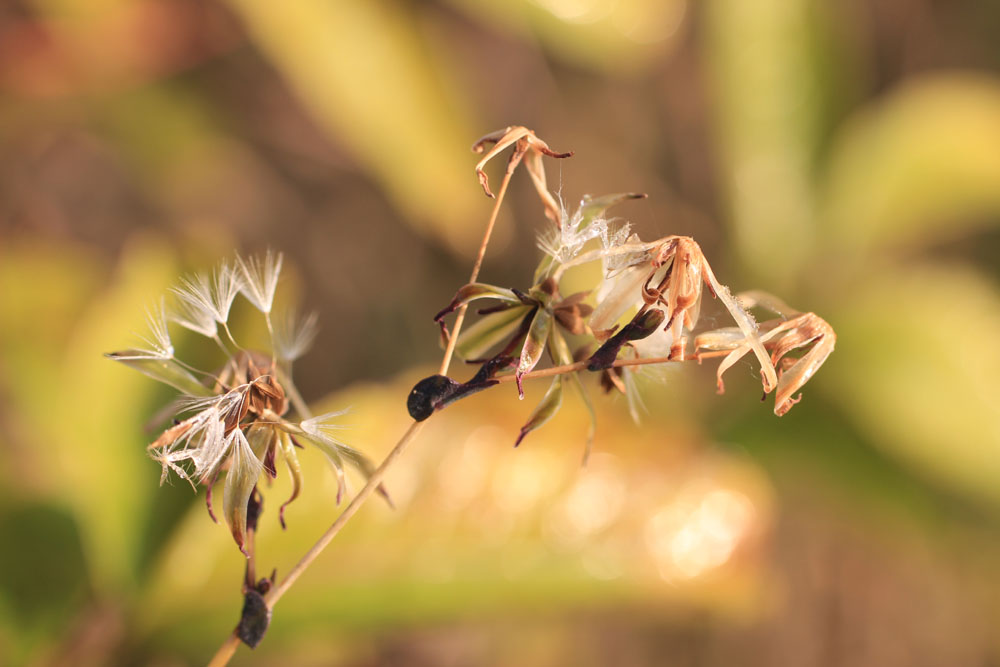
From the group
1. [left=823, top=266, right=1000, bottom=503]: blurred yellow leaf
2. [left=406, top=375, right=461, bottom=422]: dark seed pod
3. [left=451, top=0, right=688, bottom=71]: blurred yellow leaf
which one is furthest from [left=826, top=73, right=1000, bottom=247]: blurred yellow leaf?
[left=406, top=375, right=461, bottom=422]: dark seed pod

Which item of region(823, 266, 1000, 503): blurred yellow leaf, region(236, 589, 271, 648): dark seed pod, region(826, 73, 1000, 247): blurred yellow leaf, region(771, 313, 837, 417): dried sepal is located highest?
region(236, 589, 271, 648): dark seed pod

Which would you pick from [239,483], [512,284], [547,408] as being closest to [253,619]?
[239,483]

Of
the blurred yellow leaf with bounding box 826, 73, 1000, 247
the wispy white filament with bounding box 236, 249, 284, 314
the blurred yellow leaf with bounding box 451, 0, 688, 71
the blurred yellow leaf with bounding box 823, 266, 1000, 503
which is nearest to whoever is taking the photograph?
the wispy white filament with bounding box 236, 249, 284, 314

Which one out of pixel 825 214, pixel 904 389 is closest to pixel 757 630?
pixel 904 389

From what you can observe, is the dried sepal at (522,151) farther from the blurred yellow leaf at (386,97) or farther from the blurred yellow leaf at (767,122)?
the blurred yellow leaf at (767,122)

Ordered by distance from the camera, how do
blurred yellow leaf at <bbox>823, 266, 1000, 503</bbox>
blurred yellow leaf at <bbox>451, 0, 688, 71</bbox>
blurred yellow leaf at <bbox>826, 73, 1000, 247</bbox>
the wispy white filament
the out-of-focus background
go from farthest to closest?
blurred yellow leaf at <bbox>826, 73, 1000, 247</bbox>, blurred yellow leaf at <bbox>451, 0, 688, 71</bbox>, blurred yellow leaf at <bbox>823, 266, 1000, 503</bbox>, the out-of-focus background, the wispy white filament

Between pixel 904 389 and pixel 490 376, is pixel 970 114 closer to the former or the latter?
pixel 904 389

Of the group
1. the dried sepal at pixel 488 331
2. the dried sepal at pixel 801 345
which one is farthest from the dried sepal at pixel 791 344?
the dried sepal at pixel 488 331

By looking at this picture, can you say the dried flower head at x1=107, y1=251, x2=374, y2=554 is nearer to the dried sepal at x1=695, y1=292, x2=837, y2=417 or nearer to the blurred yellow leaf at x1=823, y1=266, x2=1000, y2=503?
the dried sepal at x1=695, y1=292, x2=837, y2=417
